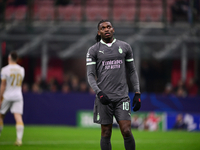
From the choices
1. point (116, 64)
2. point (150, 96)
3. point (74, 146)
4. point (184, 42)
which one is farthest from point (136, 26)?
point (116, 64)

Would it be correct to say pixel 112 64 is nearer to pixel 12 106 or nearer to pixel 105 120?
pixel 105 120

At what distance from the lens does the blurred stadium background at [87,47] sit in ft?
54.0

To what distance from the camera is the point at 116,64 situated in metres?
5.96

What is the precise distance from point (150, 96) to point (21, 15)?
857cm

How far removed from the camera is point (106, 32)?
19.7 feet

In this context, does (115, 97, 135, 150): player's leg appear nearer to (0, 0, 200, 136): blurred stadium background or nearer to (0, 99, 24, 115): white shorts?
(0, 99, 24, 115): white shorts

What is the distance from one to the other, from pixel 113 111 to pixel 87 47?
13.8m

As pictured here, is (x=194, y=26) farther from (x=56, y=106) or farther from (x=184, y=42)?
(x=56, y=106)

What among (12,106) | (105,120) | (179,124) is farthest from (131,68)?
(179,124)

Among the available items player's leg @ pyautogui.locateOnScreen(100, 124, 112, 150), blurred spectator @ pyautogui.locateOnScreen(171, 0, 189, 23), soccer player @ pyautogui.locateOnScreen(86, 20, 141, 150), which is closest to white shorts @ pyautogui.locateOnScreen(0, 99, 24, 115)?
→ soccer player @ pyautogui.locateOnScreen(86, 20, 141, 150)

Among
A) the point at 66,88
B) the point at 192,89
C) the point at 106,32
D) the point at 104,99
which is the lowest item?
the point at 192,89

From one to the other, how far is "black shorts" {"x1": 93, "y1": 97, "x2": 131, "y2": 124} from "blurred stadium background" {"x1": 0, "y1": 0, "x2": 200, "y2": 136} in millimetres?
9503

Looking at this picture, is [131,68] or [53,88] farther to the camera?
[53,88]

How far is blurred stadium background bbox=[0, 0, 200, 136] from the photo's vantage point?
16469 millimetres
